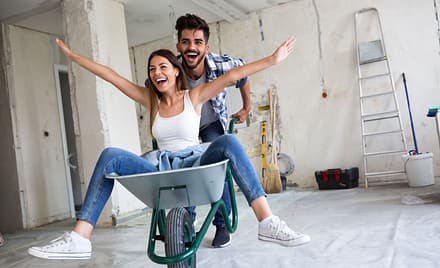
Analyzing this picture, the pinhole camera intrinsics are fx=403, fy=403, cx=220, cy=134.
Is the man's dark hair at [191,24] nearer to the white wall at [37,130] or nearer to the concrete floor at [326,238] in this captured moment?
the concrete floor at [326,238]

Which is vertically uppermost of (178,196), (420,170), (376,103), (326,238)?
(376,103)

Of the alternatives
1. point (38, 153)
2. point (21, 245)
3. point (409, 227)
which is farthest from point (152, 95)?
point (38, 153)

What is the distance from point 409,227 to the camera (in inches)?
104

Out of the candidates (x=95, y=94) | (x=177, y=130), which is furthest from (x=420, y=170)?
(x=95, y=94)

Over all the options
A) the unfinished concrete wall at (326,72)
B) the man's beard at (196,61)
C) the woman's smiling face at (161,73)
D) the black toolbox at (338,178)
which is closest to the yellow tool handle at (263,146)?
the unfinished concrete wall at (326,72)

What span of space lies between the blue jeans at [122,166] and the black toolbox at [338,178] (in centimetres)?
333

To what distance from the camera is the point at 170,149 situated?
1.96 meters

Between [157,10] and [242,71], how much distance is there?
11.7ft

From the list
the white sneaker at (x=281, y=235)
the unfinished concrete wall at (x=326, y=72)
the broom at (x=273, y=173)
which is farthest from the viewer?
the broom at (x=273, y=173)

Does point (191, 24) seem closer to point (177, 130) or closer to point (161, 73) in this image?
point (161, 73)

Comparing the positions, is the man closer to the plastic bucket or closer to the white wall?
the plastic bucket

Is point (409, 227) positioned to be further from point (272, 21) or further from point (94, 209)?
point (272, 21)

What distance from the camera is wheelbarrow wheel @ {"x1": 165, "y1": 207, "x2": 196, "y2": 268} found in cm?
160

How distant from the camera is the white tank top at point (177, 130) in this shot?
195 centimetres
